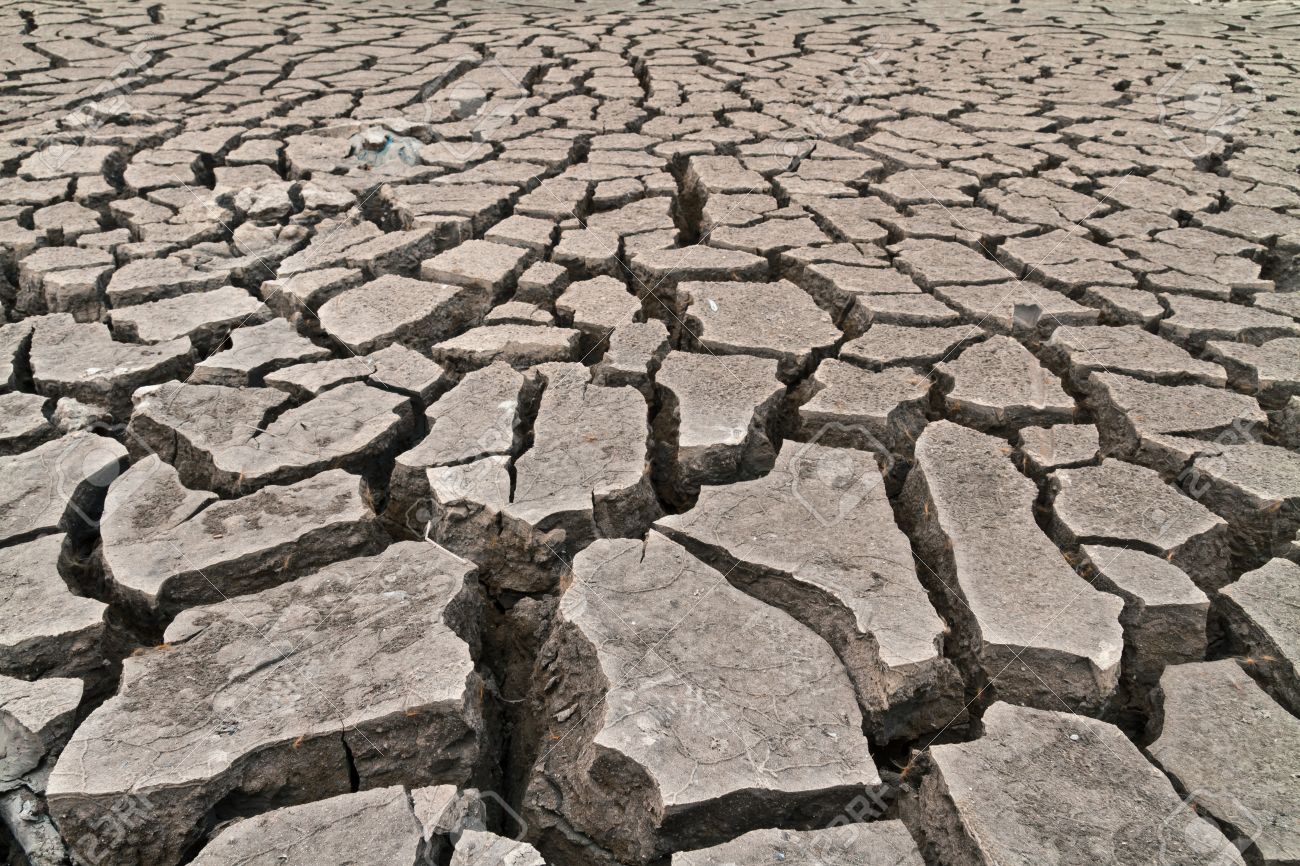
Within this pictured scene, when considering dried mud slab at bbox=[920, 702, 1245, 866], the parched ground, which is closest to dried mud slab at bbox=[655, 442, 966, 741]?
the parched ground

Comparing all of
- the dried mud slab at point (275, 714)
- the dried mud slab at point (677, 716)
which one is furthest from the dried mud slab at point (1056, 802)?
the dried mud slab at point (275, 714)

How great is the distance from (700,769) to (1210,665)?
810 millimetres

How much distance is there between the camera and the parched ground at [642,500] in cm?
113

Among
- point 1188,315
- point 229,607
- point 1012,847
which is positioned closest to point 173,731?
point 229,607

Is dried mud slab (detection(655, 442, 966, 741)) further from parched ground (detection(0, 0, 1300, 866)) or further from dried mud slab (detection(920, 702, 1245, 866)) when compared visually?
dried mud slab (detection(920, 702, 1245, 866))

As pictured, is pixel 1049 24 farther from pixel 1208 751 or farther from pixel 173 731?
pixel 173 731

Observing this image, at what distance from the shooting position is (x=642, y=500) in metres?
1.64

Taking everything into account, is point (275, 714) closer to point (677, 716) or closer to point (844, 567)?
point (677, 716)

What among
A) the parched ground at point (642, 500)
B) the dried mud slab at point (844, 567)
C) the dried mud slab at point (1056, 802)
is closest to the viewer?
the dried mud slab at point (1056, 802)

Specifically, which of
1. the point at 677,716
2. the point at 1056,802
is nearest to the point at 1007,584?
the point at 1056,802

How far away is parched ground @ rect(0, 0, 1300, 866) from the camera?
1.13 metres

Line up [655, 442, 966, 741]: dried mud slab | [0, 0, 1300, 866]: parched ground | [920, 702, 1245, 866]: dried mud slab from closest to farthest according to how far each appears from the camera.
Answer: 1. [920, 702, 1245, 866]: dried mud slab
2. [0, 0, 1300, 866]: parched ground
3. [655, 442, 966, 741]: dried mud slab

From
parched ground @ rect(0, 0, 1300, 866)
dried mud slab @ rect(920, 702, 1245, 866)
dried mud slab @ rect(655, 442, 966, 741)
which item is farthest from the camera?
dried mud slab @ rect(655, 442, 966, 741)

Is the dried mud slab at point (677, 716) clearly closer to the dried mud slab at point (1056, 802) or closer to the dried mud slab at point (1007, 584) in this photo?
the dried mud slab at point (1056, 802)
